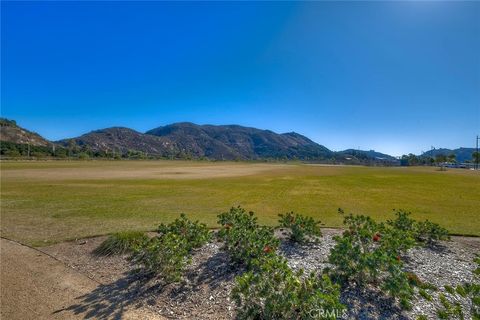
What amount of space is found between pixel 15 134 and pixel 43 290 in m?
196

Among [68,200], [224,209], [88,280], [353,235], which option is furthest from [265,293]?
[68,200]

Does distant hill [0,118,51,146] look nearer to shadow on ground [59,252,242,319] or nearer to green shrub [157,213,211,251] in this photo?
green shrub [157,213,211,251]

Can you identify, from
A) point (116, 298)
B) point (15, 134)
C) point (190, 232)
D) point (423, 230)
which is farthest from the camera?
point (15, 134)

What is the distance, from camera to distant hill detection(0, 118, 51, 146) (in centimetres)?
15355

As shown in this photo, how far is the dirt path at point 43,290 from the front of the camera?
4879 millimetres

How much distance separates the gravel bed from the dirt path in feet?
0.57

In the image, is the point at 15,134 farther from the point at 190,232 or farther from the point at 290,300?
the point at 290,300

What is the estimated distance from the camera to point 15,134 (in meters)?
158

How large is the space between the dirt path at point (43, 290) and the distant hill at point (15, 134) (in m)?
177

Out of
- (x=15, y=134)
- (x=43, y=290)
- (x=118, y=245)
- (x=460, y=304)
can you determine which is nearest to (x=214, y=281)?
(x=118, y=245)

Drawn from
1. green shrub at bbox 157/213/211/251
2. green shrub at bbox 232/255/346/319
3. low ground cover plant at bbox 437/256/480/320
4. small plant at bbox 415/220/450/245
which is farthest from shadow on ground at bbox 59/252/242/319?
small plant at bbox 415/220/450/245

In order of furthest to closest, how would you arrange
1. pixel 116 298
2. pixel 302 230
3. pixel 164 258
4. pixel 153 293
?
pixel 302 230
pixel 164 258
pixel 153 293
pixel 116 298

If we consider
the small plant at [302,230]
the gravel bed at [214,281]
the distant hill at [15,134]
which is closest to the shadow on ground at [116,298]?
the gravel bed at [214,281]

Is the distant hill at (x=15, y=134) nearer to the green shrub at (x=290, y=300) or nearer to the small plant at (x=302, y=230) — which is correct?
the small plant at (x=302, y=230)
